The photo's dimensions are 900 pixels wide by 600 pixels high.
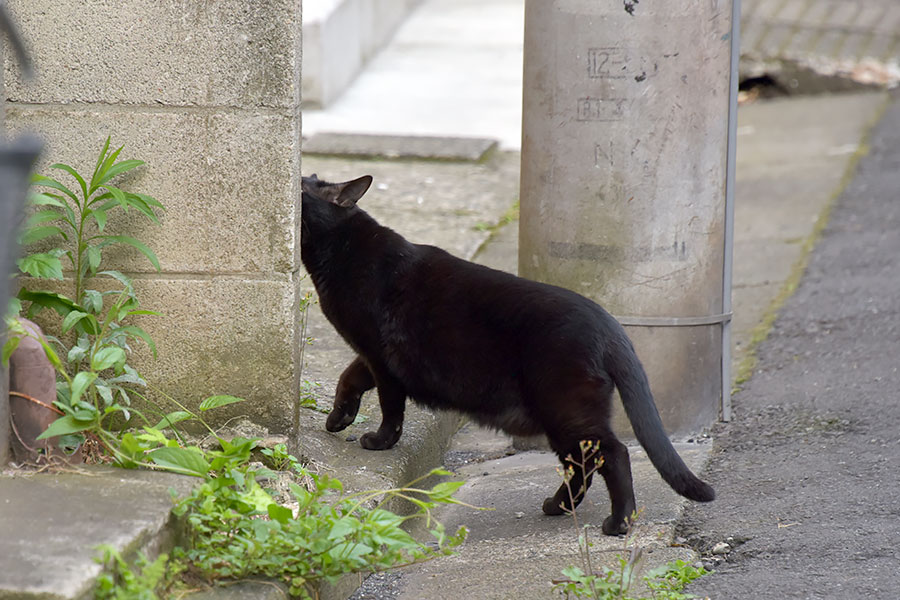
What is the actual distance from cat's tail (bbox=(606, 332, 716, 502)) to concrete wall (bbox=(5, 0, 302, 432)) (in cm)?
99

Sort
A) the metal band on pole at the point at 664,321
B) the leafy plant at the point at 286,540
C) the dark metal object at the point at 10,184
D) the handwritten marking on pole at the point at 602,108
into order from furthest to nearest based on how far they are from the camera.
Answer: the metal band on pole at the point at 664,321
the handwritten marking on pole at the point at 602,108
the leafy plant at the point at 286,540
the dark metal object at the point at 10,184

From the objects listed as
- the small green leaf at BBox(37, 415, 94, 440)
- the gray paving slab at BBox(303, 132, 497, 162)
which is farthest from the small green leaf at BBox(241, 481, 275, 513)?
the gray paving slab at BBox(303, 132, 497, 162)

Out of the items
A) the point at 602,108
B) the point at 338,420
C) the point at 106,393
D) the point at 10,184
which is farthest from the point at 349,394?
the point at 10,184

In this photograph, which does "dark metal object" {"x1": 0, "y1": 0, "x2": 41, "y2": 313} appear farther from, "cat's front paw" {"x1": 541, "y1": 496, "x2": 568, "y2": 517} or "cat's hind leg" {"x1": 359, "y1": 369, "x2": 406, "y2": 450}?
"cat's front paw" {"x1": 541, "y1": 496, "x2": 568, "y2": 517}

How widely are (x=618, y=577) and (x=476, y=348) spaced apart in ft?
2.88

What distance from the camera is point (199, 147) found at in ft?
10.6

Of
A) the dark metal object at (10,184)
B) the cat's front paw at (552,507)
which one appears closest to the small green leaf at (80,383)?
the dark metal object at (10,184)

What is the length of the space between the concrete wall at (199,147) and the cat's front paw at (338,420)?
1.72 ft

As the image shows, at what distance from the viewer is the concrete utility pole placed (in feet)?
13.0

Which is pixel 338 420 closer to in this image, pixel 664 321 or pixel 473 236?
pixel 664 321

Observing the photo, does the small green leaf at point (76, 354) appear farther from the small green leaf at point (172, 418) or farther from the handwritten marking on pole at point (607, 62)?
the handwritten marking on pole at point (607, 62)

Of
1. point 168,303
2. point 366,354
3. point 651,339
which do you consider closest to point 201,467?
point 168,303

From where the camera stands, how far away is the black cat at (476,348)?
329 centimetres

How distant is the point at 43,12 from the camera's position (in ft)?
10.5
